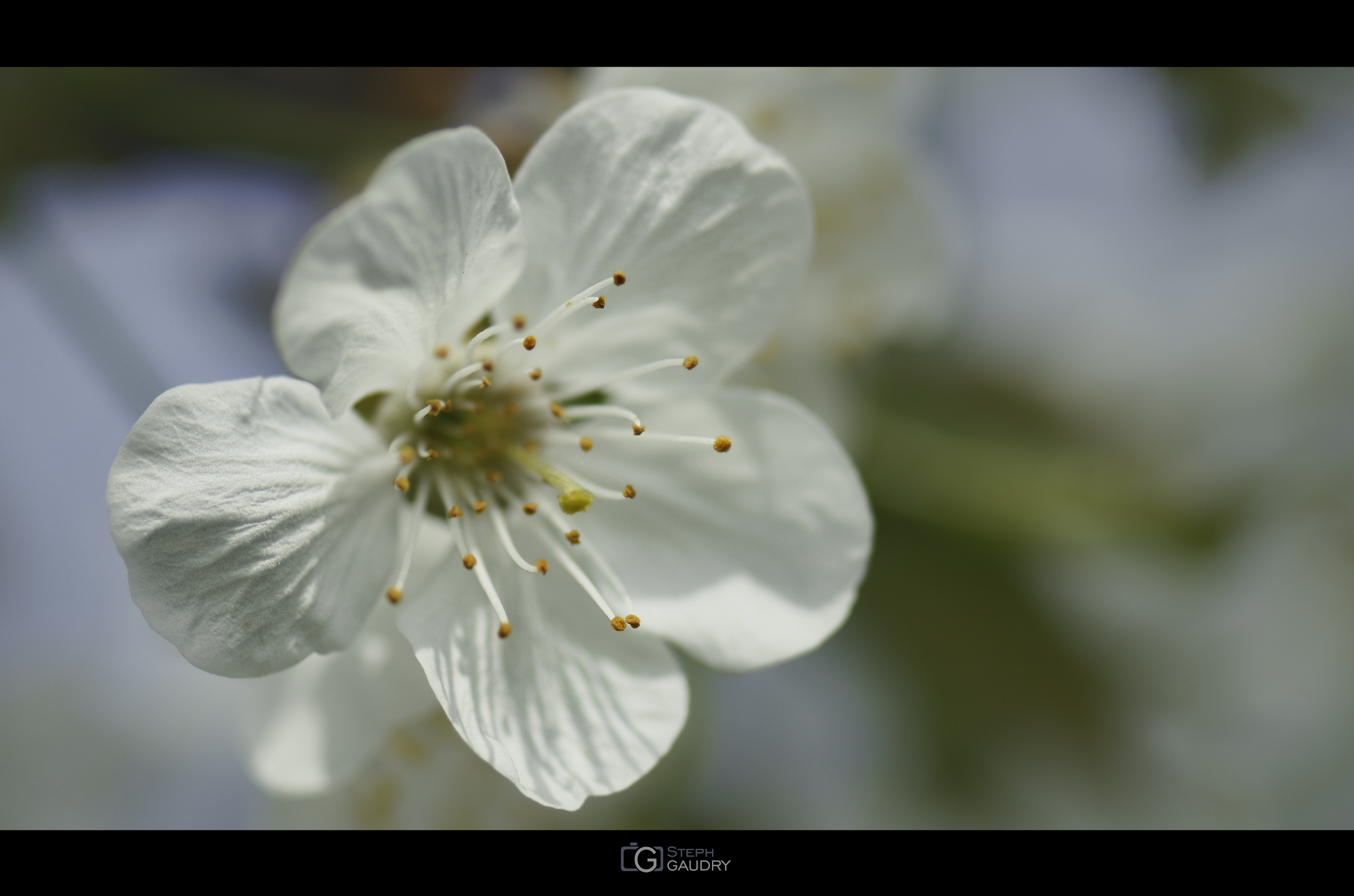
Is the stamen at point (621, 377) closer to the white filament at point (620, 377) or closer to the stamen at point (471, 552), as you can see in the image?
the white filament at point (620, 377)

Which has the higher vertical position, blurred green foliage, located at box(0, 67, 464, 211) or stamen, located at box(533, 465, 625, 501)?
blurred green foliage, located at box(0, 67, 464, 211)

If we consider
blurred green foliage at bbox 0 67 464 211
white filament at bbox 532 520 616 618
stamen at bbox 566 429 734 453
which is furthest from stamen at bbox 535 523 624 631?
blurred green foliage at bbox 0 67 464 211

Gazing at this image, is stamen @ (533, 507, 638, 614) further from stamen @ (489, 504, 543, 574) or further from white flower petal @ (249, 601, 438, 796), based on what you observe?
white flower petal @ (249, 601, 438, 796)

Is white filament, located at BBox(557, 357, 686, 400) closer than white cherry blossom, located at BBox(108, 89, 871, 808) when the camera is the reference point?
No

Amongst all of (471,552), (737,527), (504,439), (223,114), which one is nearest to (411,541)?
(471,552)

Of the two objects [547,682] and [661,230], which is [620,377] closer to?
[661,230]
